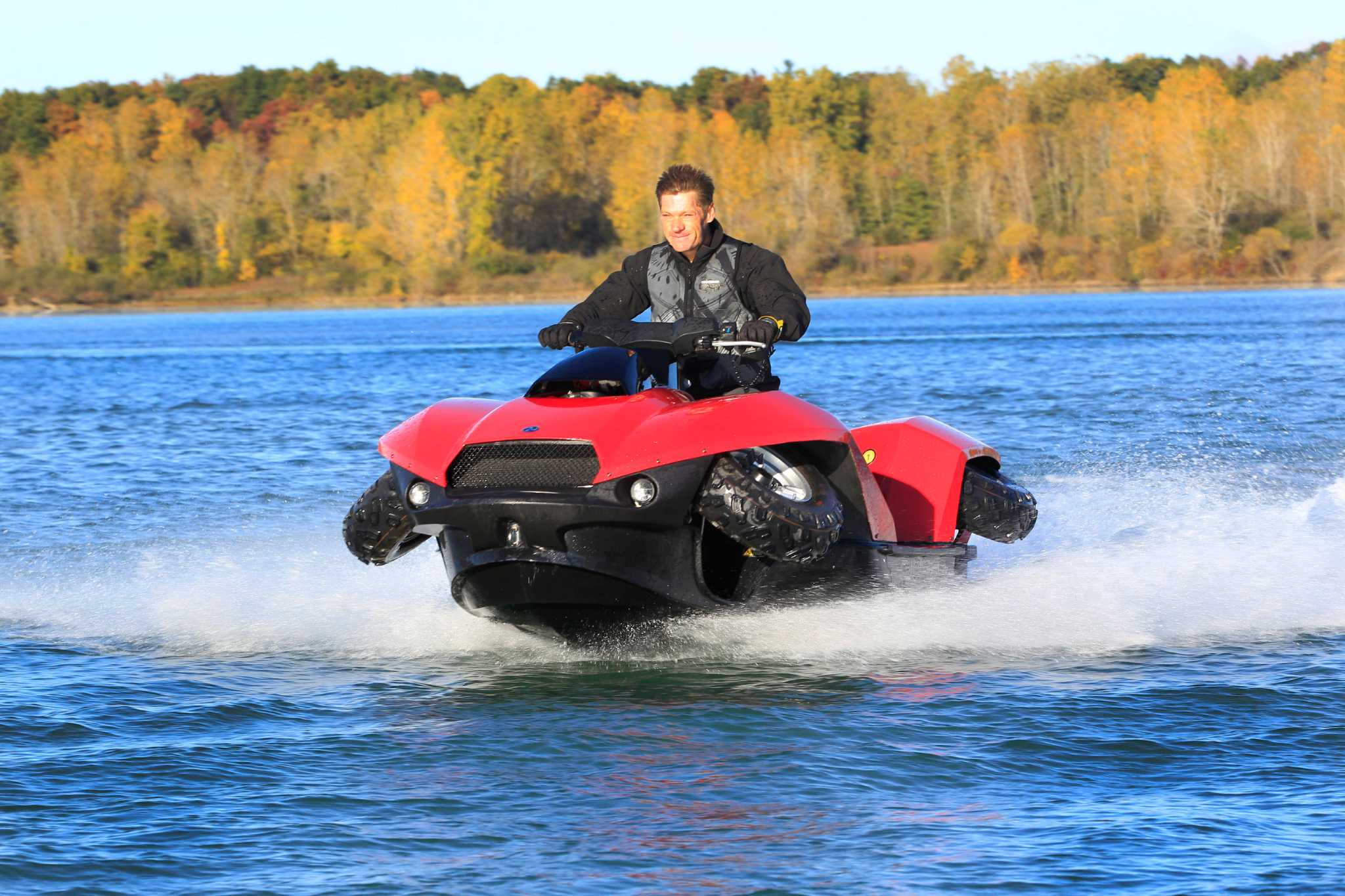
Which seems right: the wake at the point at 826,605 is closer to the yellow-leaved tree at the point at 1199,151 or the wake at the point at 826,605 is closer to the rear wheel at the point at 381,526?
the rear wheel at the point at 381,526

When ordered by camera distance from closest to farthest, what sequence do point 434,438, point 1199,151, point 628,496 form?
1. point 628,496
2. point 434,438
3. point 1199,151

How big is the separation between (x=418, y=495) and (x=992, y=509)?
9.19 ft

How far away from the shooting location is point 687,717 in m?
6.38

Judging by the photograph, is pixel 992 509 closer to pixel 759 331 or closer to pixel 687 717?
pixel 759 331

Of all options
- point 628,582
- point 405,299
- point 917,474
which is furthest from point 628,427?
point 405,299

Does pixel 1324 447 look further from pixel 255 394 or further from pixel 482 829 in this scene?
pixel 255 394

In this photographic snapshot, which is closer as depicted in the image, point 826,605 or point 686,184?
point 686,184

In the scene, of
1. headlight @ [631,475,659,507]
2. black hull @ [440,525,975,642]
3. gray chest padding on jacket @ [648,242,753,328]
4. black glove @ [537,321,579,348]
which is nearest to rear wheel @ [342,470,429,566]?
black hull @ [440,525,975,642]

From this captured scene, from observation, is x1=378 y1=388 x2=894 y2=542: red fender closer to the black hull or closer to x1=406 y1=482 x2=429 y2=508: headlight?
x1=406 y1=482 x2=429 y2=508: headlight

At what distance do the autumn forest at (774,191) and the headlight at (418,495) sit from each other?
79.8 meters

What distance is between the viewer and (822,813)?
5227 millimetres

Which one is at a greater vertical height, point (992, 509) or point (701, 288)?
point (701, 288)

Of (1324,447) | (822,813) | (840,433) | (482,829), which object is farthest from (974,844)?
(1324,447)

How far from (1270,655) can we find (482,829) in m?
3.90
